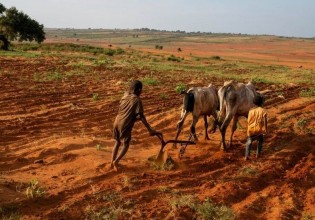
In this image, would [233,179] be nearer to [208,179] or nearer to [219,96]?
[208,179]

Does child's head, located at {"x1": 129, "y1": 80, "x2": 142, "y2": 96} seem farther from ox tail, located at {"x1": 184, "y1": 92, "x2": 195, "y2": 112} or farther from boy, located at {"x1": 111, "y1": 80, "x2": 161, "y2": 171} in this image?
ox tail, located at {"x1": 184, "y1": 92, "x2": 195, "y2": 112}

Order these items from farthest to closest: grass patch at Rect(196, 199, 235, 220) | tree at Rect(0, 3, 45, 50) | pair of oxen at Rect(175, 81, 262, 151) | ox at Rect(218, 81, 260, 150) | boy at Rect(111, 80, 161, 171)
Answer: tree at Rect(0, 3, 45, 50) < ox at Rect(218, 81, 260, 150) < pair of oxen at Rect(175, 81, 262, 151) < boy at Rect(111, 80, 161, 171) < grass patch at Rect(196, 199, 235, 220)

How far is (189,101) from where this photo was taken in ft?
31.7

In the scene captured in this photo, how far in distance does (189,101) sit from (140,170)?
2.23 meters

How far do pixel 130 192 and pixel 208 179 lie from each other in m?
1.57

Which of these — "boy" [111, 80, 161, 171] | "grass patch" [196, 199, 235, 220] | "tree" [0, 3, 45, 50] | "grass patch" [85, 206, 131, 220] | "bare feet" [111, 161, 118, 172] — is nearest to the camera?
"grass patch" [85, 206, 131, 220]

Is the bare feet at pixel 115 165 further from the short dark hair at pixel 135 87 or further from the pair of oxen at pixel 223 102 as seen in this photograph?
the pair of oxen at pixel 223 102

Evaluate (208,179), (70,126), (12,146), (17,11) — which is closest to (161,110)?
(70,126)

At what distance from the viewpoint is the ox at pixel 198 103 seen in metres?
9.63

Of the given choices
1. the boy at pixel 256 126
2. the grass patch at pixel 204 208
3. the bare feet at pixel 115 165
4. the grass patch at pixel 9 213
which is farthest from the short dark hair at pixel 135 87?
the grass patch at pixel 9 213

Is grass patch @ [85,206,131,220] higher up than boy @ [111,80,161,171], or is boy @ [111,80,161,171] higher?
boy @ [111,80,161,171]

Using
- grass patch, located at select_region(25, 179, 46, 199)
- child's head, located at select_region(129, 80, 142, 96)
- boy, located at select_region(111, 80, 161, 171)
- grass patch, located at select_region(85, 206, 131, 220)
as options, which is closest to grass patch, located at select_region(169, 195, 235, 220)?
grass patch, located at select_region(85, 206, 131, 220)

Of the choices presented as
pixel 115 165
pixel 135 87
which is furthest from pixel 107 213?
pixel 135 87

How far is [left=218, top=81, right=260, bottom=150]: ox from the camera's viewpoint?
9.88 m
